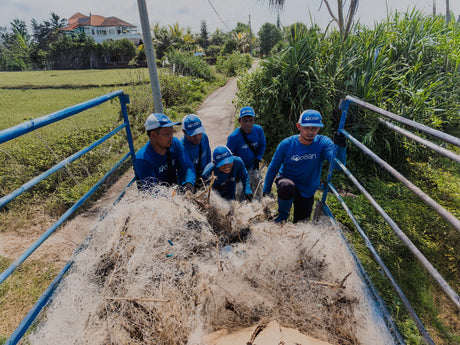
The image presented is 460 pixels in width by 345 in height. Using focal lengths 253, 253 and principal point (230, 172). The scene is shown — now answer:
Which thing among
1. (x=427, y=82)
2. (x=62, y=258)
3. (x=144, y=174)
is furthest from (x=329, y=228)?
(x=427, y=82)

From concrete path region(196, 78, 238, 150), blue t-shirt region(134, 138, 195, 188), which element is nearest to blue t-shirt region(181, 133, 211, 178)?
blue t-shirt region(134, 138, 195, 188)

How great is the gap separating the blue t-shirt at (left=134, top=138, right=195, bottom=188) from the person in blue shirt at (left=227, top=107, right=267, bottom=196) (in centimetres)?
111

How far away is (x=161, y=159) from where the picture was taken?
2699 millimetres

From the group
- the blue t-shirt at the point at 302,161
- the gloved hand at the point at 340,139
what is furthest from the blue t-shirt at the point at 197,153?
the gloved hand at the point at 340,139

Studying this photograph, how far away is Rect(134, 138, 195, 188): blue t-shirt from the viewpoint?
2.53 meters

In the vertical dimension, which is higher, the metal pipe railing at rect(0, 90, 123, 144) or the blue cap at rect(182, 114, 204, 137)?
the metal pipe railing at rect(0, 90, 123, 144)

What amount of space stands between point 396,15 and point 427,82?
2505mm

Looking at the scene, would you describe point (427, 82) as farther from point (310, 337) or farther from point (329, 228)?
point (310, 337)

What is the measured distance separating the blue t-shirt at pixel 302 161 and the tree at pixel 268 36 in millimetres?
51986

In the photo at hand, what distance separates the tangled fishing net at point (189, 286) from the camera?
128 centimetres

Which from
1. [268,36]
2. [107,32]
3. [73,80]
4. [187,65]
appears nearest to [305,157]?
[187,65]

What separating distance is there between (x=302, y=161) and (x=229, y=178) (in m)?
0.87

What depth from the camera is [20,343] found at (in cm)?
146

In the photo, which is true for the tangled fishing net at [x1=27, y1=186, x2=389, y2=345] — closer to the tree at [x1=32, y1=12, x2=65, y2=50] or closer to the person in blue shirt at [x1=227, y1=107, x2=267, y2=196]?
the person in blue shirt at [x1=227, y1=107, x2=267, y2=196]
